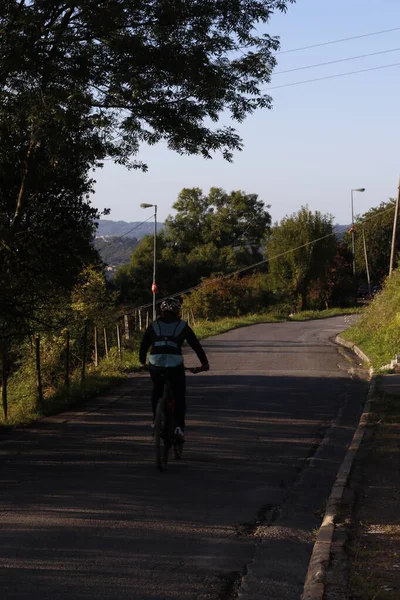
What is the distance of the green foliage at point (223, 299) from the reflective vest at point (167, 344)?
50.2 m

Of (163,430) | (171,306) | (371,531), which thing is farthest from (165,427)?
(371,531)

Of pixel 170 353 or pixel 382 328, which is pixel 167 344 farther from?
pixel 382 328

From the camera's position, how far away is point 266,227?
111 meters

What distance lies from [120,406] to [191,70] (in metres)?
6.30

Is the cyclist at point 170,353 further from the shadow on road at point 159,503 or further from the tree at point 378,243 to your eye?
the tree at point 378,243

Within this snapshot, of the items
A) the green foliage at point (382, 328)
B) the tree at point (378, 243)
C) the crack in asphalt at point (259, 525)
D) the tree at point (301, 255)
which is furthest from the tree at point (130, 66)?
the tree at point (378, 243)

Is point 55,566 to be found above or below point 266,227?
below

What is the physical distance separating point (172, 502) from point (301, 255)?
209 feet

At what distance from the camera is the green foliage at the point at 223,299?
62.9 m

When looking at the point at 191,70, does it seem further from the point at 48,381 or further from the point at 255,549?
the point at 48,381

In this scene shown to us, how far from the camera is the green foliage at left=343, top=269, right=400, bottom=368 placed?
2511cm

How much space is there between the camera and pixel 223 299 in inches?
2557

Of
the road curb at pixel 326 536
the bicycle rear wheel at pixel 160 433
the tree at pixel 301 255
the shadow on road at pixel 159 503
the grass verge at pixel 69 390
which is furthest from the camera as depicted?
the tree at pixel 301 255

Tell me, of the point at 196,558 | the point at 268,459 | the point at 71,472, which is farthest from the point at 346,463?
the point at 196,558
